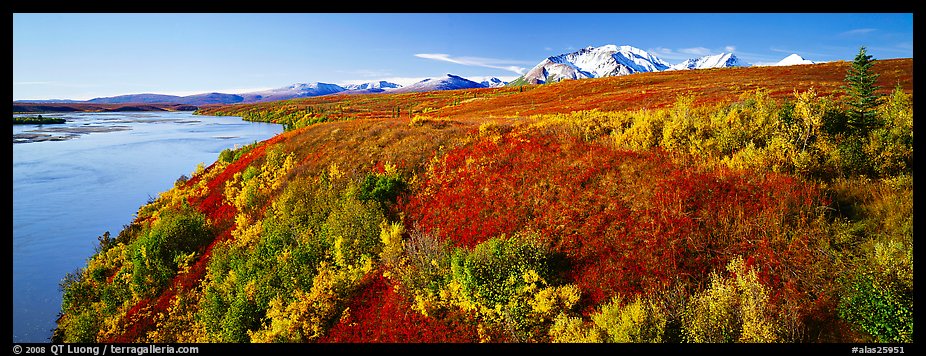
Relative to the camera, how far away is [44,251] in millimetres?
21016

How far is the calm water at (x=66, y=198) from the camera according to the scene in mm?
17562

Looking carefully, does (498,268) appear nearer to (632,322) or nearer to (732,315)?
(632,322)

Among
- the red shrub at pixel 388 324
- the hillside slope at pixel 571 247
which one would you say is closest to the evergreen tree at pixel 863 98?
the hillside slope at pixel 571 247

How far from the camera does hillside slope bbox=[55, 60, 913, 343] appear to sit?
315 inches

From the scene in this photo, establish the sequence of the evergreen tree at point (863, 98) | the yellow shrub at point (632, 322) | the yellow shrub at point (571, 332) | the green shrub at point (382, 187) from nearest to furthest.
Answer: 1. the yellow shrub at point (632, 322)
2. the yellow shrub at point (571, 332)
3. the evergreen tree at point (863, 98)
4. the green shrub at point (382, 187)

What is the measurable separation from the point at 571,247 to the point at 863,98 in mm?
11406

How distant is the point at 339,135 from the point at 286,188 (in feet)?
25.0

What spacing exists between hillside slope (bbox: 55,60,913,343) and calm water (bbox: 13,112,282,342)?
186 cm

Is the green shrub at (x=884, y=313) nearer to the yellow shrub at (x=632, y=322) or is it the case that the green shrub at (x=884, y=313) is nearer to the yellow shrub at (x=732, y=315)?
the yellow shrub at (x=732, y=315)

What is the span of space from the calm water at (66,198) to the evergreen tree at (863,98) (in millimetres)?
29318

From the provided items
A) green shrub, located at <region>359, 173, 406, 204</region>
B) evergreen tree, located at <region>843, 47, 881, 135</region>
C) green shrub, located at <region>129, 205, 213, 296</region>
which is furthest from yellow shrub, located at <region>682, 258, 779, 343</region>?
green shrub, located at <region>129, 205, 213, 296</region>
